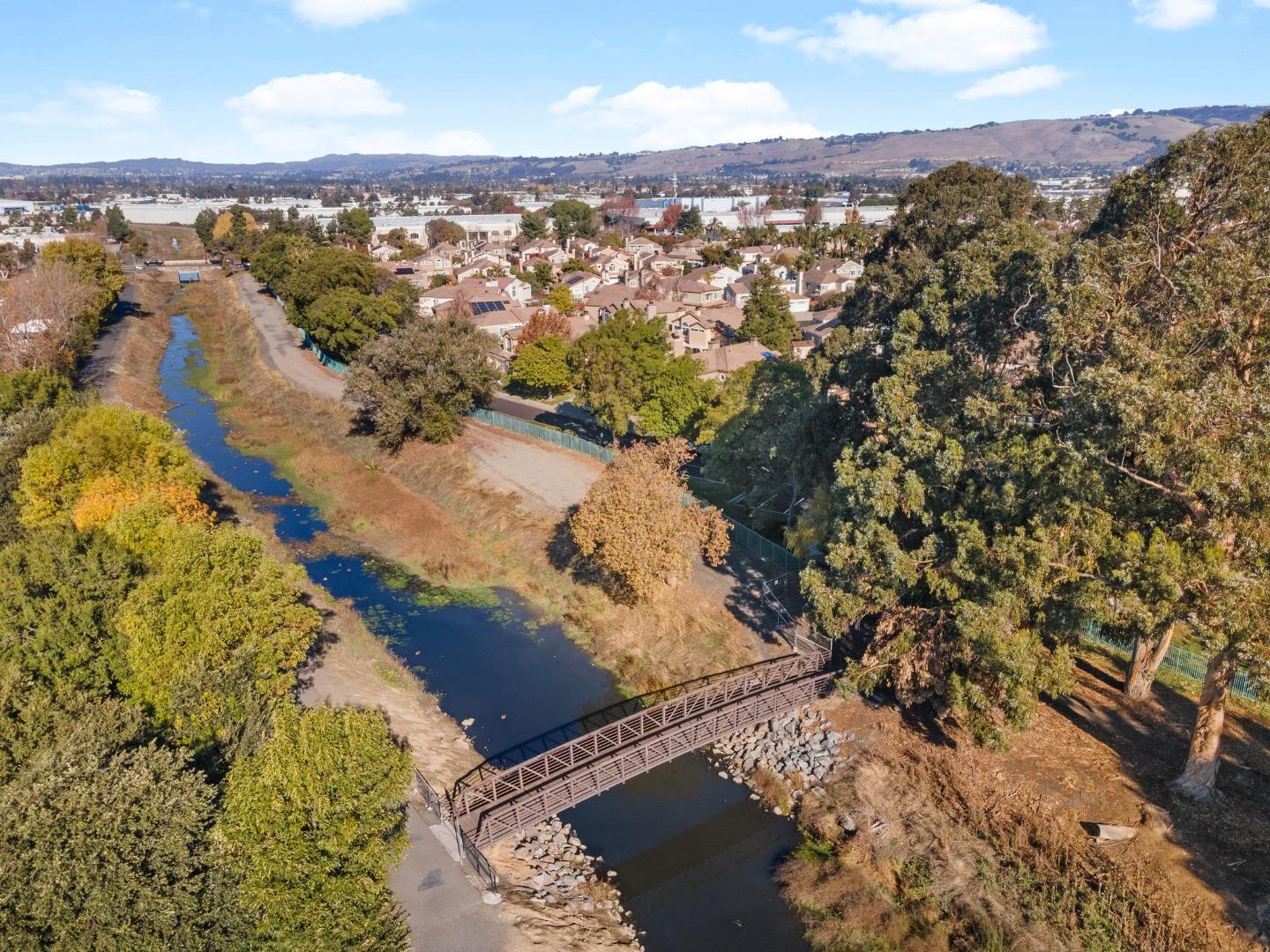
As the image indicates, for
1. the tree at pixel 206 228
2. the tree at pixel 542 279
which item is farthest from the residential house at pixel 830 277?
the tree at pixel 206 228

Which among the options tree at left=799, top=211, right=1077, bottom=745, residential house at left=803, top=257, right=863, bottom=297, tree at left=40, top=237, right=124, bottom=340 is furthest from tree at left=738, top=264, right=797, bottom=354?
tree at left=40, top=237, right=124, bottom=340

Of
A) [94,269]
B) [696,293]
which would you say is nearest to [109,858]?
[696,293]

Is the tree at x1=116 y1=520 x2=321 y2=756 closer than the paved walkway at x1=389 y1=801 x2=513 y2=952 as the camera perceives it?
No

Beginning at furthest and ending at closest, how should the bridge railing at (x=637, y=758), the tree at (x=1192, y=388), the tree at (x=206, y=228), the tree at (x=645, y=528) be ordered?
the tree at (x=206, y=228), the tree at (x=645, y=528), the bridge railing at (x=637, y=758), the tree at (x=1192, y=388)

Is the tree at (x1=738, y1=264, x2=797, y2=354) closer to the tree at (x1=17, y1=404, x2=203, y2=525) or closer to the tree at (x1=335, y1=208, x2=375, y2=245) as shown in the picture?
the tree at (x1=17, y1=404, x2=203, y2=525)

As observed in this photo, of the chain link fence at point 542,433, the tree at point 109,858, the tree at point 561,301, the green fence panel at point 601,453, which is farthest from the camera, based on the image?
the tree at point 561,301

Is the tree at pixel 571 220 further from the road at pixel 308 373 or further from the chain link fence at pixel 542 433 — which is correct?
the chain link fence at pixel 542 433

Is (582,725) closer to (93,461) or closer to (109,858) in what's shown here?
(109,858)
